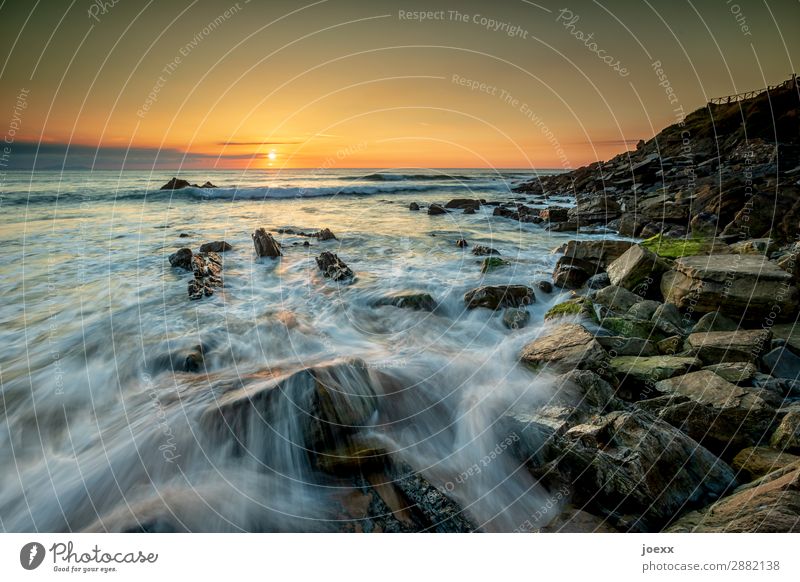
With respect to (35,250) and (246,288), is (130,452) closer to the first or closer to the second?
(246,288)

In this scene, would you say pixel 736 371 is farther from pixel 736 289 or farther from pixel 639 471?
pixel 639 471

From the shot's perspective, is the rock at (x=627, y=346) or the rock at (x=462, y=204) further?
the rock at (x=462, y=204)

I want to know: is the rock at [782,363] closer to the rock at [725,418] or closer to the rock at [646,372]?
the rock at [646,372]

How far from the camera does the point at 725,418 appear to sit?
357 cm

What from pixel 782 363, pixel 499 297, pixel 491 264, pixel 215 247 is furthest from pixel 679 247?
pixel 215 247

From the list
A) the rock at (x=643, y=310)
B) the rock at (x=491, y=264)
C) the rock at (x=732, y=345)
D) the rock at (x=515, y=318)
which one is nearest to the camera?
the rock at (x=732, y=345)

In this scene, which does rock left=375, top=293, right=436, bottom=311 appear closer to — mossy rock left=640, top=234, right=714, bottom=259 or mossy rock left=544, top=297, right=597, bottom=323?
mossy rock left=544, top=297, right=597, bottom=323

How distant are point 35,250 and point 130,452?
10.3 m

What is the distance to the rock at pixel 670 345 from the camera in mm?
4988

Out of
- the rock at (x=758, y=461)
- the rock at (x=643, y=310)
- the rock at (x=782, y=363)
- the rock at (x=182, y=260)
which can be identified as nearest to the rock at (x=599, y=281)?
the rock at (x=643, y=310)

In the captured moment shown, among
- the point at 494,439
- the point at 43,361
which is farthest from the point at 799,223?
the point at 43,361

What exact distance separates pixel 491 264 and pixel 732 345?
579cm
